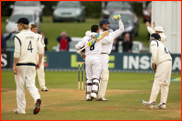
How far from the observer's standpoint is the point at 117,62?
21.0 m

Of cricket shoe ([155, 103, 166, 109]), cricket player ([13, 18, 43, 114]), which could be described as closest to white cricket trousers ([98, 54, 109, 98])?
cricket shoe ([155, 103, 166, 109])

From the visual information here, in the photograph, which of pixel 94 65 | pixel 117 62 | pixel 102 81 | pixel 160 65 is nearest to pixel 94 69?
pixel 94 65

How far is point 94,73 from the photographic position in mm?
10516

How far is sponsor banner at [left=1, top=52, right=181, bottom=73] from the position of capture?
20.7 meters

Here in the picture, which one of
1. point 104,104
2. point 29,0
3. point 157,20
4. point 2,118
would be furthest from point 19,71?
point 29,0

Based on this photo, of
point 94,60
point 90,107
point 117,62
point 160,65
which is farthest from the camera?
point 117,62

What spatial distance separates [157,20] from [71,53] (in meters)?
5.28

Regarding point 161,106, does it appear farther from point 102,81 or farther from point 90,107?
point 102,81

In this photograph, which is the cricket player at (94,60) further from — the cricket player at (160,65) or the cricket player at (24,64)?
the cricket player at (24,64)

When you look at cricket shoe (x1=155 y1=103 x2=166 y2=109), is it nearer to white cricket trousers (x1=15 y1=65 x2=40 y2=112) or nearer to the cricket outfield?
the cricket outfield

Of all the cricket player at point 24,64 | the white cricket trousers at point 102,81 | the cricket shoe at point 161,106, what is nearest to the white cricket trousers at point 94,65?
the white cricket trousers at point 102,81

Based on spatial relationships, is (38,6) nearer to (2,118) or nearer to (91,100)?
(91,100)

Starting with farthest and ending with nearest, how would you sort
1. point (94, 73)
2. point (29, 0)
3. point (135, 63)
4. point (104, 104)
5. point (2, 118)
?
point (29, 0) → point (135, 63) → point (94, 73) → point (104, 104) → point (2, 118)

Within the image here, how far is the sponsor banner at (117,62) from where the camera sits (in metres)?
20.7
